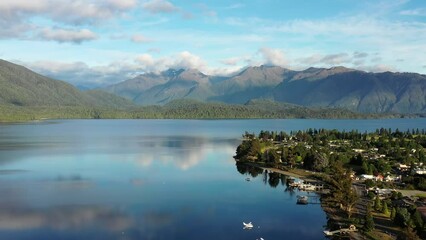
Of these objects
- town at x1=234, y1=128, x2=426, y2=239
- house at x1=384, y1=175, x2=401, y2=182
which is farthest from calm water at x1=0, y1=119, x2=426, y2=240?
house at x1=384, y1=175, x2=401, y2=182

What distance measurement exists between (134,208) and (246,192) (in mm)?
15598

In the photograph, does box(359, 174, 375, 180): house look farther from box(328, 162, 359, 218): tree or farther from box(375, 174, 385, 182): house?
box(328, 162, 359, 218): tree

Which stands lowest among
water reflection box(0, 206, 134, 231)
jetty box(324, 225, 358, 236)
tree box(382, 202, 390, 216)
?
water reflection box(0, 206, 134, 231)

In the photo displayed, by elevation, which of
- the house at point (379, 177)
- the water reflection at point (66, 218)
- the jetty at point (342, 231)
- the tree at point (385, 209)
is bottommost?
the water reflection at point (66, 218)

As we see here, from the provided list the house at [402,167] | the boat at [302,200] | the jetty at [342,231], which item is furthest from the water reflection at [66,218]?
the house at [402,167]

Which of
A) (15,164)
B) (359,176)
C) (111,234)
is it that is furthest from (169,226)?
(15,164)

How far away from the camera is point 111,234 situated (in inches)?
1508

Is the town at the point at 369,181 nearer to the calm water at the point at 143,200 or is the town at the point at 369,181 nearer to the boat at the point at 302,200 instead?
the boat at the point at 302,200

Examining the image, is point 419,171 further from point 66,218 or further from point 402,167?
point 66,218

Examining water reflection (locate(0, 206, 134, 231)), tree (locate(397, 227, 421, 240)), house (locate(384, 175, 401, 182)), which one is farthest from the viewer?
house (locate(384, 175, 401, 182))

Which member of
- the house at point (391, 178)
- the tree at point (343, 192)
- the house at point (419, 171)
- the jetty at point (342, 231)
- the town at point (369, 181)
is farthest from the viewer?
the house at point (419, 171)

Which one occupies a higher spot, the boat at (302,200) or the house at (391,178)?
the house at (391,178)

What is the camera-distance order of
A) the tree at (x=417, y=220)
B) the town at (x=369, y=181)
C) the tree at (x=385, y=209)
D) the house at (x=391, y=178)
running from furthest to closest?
1. the house at (x=391, y=178)
2. the tree at (x=385, y=209)
3. the town at (x=369, y=181)
4. the tree at (x=417, y=220)

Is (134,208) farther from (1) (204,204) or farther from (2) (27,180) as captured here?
(2) (27,180)
